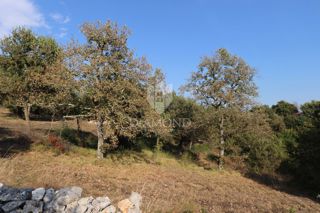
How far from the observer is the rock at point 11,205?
15.1ft

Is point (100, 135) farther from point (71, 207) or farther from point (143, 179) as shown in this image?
point (71, 207)

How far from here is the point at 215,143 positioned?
19984 millimetres

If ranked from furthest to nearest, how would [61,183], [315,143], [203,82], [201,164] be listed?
[201,164]
[203,82]
[315,143]
[61,183]

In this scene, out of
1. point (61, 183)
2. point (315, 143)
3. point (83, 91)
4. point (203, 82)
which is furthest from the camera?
point (203, 82)

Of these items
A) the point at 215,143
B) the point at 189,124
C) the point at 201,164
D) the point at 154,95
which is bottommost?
the point at 201,164

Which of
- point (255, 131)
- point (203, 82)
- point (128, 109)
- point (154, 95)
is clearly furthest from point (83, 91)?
point (255, 131)

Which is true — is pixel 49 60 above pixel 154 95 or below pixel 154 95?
above

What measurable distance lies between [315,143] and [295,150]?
2096mm

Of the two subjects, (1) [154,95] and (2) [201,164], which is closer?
(1) [154,95]

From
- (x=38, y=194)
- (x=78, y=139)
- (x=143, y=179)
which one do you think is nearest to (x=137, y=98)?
A: (x=143, y=179)

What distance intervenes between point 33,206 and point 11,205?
0.40 meters

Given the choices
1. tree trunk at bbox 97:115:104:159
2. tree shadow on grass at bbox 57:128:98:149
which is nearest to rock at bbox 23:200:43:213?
tree trunk at bbox 97:115:104:159

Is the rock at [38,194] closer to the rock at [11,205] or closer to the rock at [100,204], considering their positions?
the rock at [11,205]

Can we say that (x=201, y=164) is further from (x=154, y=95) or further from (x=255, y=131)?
(x=154, y=95)
